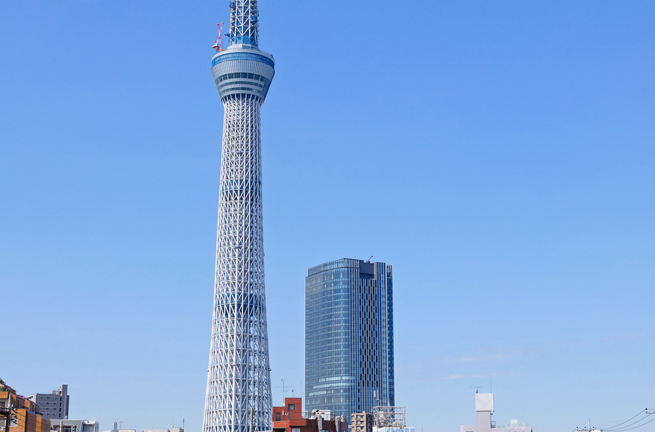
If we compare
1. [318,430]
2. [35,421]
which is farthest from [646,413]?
[35,421]

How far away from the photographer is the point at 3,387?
129500 millimetres

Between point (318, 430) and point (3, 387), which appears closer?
point (3, 387)

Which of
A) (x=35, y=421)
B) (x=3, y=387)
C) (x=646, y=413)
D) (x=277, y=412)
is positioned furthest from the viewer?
(x=277, y=412)

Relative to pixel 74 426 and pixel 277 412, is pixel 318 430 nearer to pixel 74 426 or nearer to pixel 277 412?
pixel 277 412

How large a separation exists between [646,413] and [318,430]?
64671mm

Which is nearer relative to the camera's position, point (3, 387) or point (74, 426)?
point (3, 387)

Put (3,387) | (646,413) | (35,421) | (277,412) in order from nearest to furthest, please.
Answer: (3,387) → (35,421) → (646,413) → (277,412)

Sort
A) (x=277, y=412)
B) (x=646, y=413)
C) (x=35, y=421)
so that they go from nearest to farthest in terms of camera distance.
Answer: (x=35, y=421) < (x=646, y=413) < (x=277, y=412)

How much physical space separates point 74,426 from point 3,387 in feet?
236

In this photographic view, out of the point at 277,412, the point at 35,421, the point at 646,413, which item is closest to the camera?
the point at 35,421

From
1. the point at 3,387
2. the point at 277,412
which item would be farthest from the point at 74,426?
the point at 3,387

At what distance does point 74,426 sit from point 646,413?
122478mm

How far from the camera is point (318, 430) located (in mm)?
178250

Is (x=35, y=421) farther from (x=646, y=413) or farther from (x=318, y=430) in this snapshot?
(x=646, y=413)
